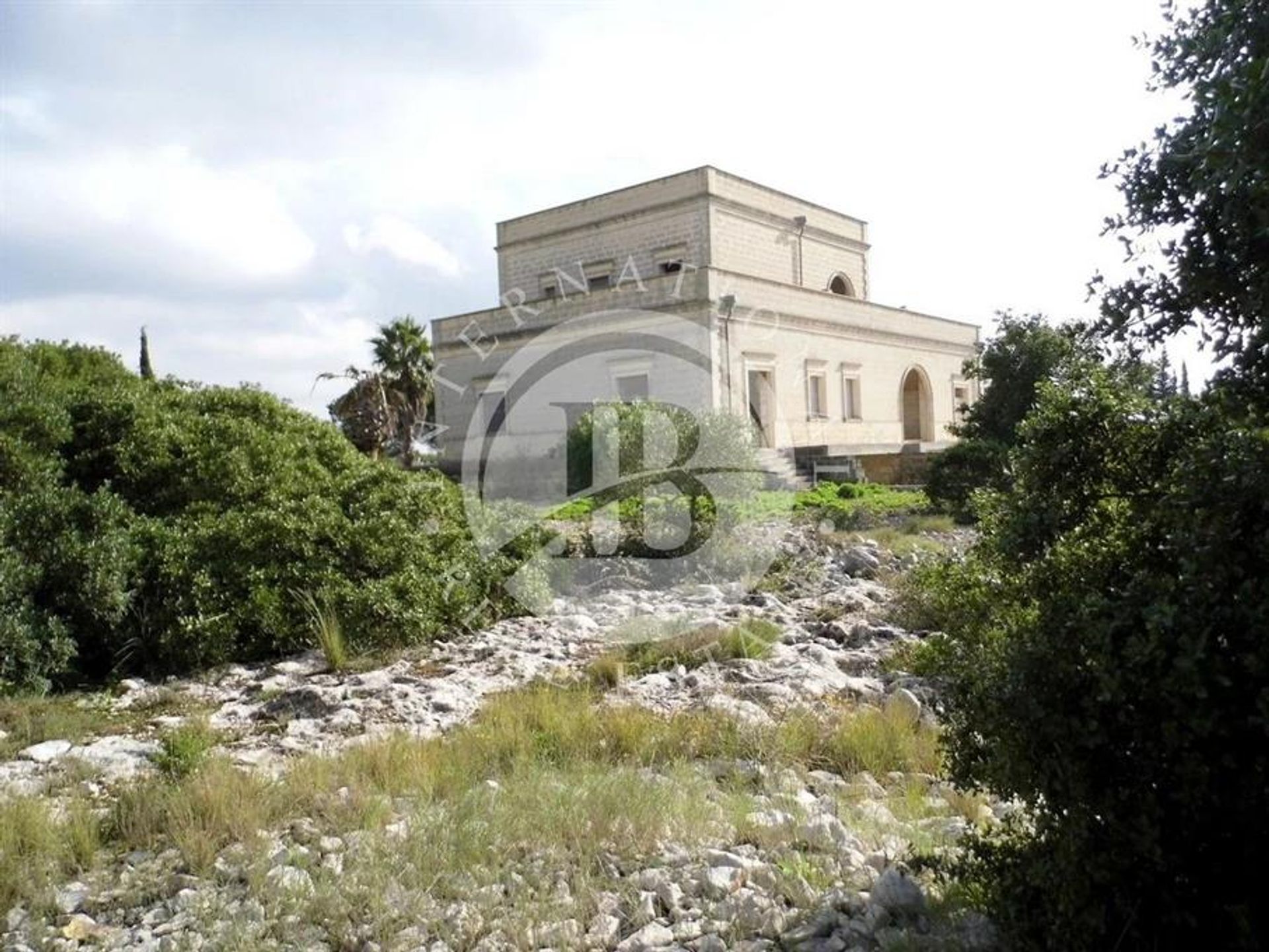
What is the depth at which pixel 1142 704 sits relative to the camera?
2.43 meters

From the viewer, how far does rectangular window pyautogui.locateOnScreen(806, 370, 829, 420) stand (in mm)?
26438

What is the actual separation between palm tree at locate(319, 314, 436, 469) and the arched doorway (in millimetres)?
15296

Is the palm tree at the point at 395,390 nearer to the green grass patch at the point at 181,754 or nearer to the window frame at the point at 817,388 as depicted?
the window frame at the point at 817,388

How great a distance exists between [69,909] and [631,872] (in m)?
1.96

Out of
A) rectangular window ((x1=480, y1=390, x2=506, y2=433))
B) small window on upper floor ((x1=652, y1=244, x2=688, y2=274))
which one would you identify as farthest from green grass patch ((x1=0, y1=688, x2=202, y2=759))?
small window on upper floor ((x1=652, y1=244, x2=688, y2=274))

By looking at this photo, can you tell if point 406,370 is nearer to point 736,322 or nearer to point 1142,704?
point 736,322

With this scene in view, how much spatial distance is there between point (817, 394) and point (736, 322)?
4.36 metres

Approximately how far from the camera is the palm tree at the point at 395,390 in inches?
1133

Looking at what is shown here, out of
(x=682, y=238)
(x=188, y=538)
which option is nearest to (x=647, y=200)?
(x=682, y=238)

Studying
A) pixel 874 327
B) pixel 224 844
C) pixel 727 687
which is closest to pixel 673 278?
pixel 874 327

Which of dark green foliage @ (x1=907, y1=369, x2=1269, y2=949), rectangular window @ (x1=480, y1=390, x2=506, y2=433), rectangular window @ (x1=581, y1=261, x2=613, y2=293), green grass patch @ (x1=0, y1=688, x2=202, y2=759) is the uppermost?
rectangular window @ (x1=581, y1=261, x2=613, y2=293)

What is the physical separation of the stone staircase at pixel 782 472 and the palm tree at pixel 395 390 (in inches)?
429

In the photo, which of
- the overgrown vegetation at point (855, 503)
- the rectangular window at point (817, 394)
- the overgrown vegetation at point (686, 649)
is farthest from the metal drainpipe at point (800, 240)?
the overgrown vegetation at point (686, 649)

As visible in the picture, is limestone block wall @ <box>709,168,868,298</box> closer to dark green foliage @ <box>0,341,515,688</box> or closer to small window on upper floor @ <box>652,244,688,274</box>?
small window on upper floor @ <box>652,244,688,274</box>
